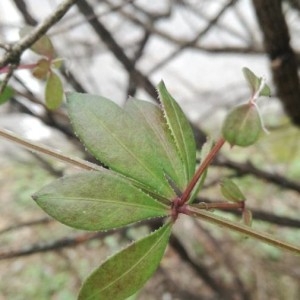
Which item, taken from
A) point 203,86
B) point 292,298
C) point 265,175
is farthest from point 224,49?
point 203,86

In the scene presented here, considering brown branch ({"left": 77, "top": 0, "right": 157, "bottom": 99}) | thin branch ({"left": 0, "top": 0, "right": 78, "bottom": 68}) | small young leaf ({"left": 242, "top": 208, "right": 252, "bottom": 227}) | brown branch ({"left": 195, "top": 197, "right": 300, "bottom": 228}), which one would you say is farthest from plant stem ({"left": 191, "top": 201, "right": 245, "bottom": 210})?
brown branch ({"left": 77, "top": 0, "right": 157, "bottom": 99})

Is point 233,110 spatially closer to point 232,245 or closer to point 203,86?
point 232,245

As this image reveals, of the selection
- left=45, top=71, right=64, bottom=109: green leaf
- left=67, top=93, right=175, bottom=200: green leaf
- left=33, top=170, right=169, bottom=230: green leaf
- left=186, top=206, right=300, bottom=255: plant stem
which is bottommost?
left=186, top=206, right=300, bottom=255: plant stem

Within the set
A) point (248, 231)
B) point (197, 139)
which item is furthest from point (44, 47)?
point (197, 139)

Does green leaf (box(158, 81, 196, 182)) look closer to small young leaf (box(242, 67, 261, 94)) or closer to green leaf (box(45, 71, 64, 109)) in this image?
small young leaf (box(242, 67, 261, 94))

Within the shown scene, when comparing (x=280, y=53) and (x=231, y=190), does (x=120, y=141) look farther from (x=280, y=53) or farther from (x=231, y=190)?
(x=280, y=53)

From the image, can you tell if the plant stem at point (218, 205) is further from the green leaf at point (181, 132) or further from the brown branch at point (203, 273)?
the brown branch at point (203, 273)

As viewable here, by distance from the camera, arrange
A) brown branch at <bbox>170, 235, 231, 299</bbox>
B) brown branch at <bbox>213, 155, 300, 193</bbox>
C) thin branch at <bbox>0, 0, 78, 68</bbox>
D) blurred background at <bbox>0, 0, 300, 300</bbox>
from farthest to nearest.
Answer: brown branch at <bbox>170, 235, 231, 299</bbox> → brown branch at <bbox>213, 155, 300, 193</bbox> → blurred background at <bbox>0, 0, 300, 300</bbox> → thin branch at <bbox>0, 0, 78, 68</bbox>
